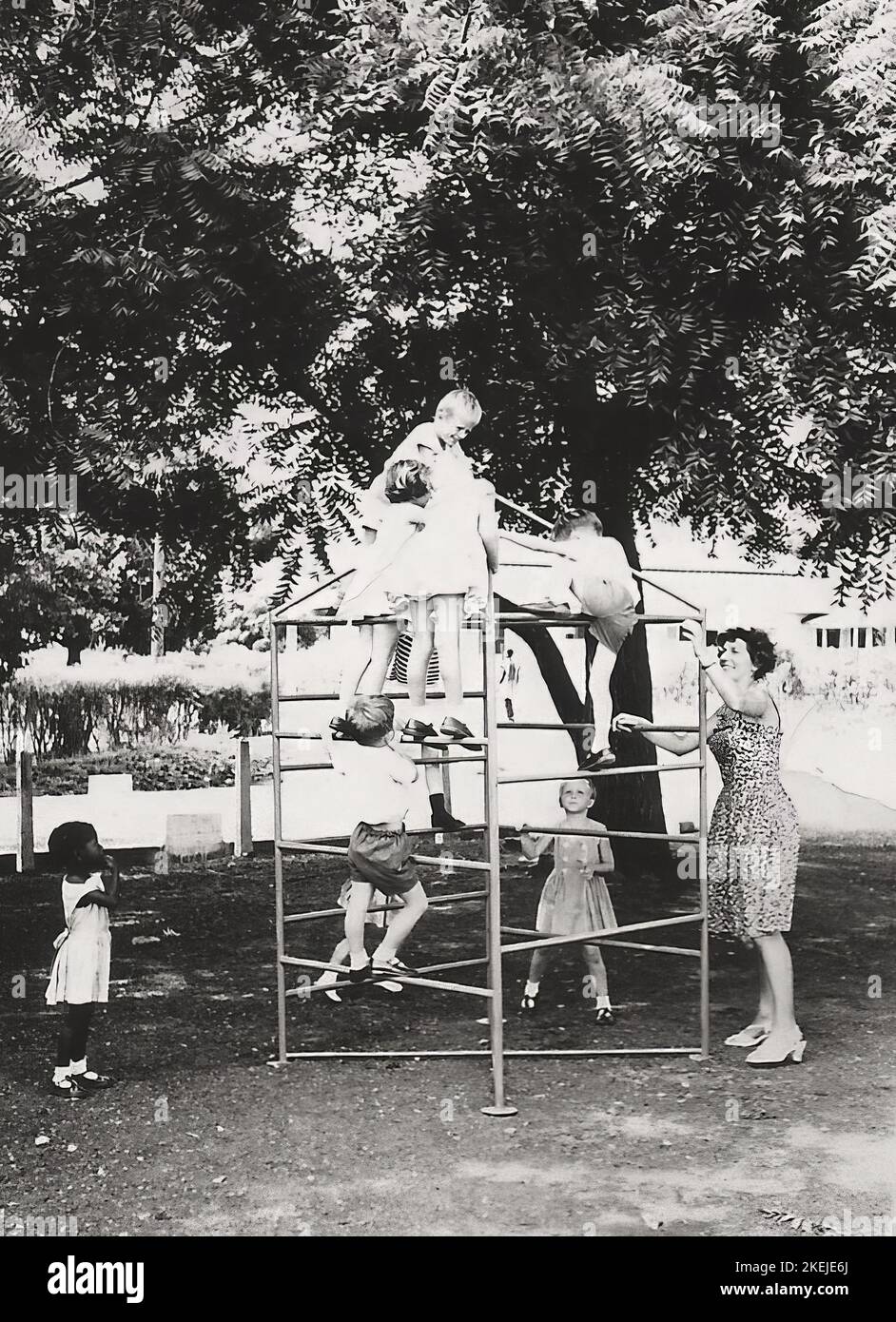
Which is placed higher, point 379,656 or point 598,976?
point 379,656

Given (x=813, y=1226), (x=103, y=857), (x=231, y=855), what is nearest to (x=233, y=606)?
(x=231, y=855)

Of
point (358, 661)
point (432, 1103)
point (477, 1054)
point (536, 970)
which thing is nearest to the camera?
point (432, 1103)

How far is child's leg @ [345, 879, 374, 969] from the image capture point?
179 inches

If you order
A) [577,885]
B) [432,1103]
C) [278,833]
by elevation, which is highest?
[278,833]

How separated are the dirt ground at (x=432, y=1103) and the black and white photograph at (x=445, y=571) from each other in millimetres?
29

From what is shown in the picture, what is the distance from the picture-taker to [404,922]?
15.5 ft

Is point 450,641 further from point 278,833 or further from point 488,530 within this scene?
point 278,833

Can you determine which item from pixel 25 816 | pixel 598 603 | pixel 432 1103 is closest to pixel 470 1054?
pixel 432 1103

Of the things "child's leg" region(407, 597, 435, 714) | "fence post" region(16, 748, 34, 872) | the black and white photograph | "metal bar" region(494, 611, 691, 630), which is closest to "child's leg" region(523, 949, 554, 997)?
the black and white photograph

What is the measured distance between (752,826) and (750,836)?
0.11 feet

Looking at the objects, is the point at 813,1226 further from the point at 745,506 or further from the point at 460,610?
the point at 745,506

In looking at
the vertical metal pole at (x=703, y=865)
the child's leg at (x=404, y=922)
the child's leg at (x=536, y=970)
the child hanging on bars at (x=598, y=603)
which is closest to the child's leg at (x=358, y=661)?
the child hanging on bars at (x=598, y=603)

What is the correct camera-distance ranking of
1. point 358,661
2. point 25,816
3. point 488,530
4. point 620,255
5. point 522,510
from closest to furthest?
point 488,530, point 522,510, point 358,661, point 620,255, point 25,816

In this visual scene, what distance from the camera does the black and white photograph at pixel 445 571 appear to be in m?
4.65
